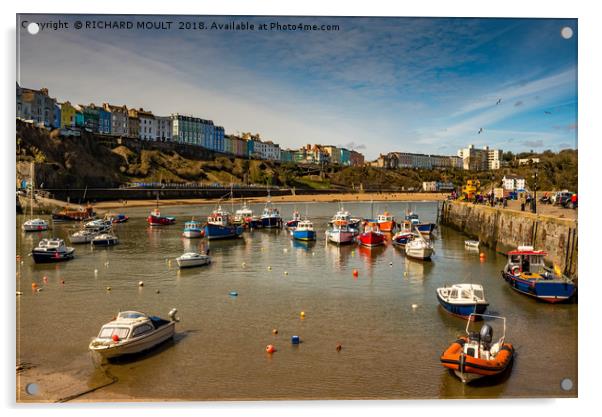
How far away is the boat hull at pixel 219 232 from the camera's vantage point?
3012cm

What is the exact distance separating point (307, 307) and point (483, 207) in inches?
780

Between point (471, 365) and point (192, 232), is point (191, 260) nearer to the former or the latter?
point (192, 232)

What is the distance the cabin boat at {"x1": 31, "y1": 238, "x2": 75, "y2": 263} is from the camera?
20.5m

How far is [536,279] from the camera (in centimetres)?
1413

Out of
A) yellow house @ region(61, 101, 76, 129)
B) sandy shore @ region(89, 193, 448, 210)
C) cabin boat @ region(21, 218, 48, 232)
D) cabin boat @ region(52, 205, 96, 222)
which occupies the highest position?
yellow house @ region(61, 101, 76, 129)

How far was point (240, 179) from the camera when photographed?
8894cm

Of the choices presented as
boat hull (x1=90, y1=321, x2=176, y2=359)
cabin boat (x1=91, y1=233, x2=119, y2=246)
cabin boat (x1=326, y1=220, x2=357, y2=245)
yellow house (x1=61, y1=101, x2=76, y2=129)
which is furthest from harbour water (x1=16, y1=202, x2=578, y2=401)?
yellow house (x1=61, y1=101, x2=76, y2=129)

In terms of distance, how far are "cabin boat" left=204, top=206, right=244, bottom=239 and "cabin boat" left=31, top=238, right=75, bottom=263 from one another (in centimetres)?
929

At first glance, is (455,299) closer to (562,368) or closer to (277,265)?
(562,368)

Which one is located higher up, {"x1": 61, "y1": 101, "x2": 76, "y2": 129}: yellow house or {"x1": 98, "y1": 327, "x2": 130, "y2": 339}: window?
{"x1": 61, "y1": 101, "x2": 76, "y2": 129}: yellow house

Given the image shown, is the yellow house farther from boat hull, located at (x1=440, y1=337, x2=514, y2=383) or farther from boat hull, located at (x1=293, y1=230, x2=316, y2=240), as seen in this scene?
boat hull, located at (x1=440, y1=337, x2=514, y2=383)

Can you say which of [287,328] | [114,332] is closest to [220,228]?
[287,328]

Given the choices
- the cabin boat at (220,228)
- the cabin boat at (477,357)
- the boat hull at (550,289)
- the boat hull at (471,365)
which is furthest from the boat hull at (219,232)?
the boat hull at (471,365)
